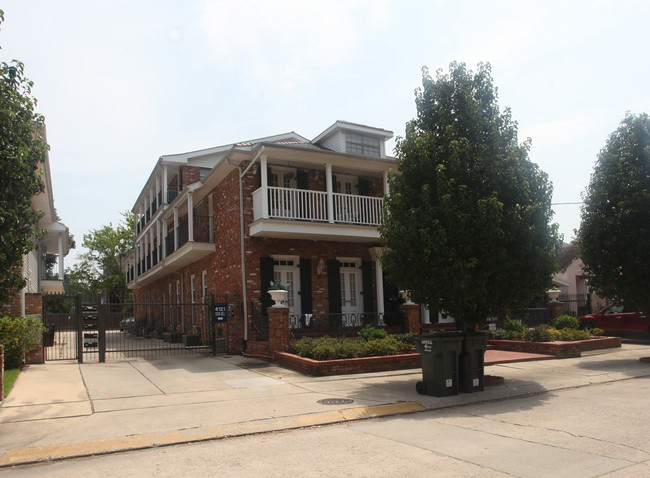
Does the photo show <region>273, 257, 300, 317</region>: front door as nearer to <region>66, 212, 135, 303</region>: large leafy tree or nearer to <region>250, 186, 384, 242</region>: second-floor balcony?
<region>250, 186, 384, 242</region>: second-floor balcony

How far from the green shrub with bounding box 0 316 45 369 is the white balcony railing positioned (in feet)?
21.3

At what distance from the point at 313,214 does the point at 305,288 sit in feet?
7.77

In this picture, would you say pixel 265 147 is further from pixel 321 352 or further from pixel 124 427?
pixel 124 427

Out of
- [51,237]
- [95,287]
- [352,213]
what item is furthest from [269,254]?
[95,287]

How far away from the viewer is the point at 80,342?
1452 cm

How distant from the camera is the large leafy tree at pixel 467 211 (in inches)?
380

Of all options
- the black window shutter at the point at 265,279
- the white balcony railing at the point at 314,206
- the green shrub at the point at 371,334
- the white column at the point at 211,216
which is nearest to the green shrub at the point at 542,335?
the green shrub at the point at 371,334

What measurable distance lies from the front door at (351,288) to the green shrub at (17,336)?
8.96 metres

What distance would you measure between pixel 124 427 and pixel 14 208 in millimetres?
3366

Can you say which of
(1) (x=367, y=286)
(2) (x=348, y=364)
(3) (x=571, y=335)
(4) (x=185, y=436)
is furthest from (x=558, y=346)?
(4) (x=185, y=436)

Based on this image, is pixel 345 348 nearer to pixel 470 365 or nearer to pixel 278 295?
pixel 278 295

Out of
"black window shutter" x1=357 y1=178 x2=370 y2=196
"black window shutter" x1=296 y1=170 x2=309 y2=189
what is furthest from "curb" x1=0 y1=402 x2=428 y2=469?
"black window shutter" x1=357 y1=178 x2=370 y2=196

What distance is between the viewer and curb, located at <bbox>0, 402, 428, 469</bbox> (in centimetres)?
599

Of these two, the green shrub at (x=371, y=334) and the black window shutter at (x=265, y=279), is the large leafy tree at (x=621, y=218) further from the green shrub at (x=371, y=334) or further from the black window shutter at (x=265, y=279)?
the black window shutter at (x=265, y=279)
